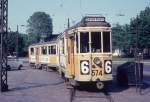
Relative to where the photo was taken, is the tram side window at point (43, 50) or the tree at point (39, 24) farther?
the tree at point (39, 24)

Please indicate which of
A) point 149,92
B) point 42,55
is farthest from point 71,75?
point 42,55

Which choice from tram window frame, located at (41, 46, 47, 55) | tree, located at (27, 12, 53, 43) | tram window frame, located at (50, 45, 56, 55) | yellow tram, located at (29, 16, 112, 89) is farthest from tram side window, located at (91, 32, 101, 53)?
tree, located at (27, 12, 53, 43)

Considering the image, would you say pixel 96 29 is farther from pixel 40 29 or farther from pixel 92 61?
pixel 40 29

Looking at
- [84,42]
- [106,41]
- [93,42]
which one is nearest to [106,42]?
[106,41]

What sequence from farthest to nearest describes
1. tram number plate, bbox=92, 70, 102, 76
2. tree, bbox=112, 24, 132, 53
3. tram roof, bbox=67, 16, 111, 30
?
tree, bbox=112, 24, 132, 53 → tram roof, bbox=67, 16, 111, 30 → tram number plate, bbox=92, 70, 102, 76

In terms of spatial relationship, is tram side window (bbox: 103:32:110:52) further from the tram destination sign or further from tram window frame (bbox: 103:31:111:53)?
the tram destination sign

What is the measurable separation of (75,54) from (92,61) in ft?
3.32

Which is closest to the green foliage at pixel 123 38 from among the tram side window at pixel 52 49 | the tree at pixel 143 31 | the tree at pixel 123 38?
the tree at pixel 123 38

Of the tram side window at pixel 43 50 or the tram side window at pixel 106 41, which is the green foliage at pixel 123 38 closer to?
the tram side window at pixel 43 50

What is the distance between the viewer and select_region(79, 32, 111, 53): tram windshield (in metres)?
18.4

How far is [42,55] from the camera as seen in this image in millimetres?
39969

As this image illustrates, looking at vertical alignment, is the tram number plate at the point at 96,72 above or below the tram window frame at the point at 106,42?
below

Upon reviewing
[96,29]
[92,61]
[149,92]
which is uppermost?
[96,29]

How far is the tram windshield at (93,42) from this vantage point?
60.2ft
